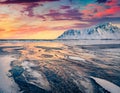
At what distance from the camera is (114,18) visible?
397 centimetres

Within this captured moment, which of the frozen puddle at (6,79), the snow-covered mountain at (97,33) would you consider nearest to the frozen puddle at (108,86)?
the snow-covered mountain at (97,33)

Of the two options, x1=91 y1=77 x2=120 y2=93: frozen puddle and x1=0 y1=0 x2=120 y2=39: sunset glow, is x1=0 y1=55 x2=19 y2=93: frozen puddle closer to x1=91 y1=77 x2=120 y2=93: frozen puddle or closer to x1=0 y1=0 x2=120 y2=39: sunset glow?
x1=0 y1=0 x2=120 y2=39: sunset glow

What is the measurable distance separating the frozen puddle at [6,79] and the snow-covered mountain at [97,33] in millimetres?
782

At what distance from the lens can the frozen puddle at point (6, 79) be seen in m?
3.56

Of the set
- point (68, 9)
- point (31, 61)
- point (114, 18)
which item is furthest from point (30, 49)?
point (114, 18)

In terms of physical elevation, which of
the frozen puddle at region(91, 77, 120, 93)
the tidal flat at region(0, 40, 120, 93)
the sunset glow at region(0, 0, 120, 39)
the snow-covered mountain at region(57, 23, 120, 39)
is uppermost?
the sunset glow at region(0, 0, 120, 39)

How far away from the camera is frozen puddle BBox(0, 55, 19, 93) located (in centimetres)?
356

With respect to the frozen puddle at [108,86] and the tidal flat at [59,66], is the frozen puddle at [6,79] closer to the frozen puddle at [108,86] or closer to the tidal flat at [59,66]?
the tidal flat at [59,66]

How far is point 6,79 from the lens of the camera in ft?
12.0

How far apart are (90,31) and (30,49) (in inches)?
33.7

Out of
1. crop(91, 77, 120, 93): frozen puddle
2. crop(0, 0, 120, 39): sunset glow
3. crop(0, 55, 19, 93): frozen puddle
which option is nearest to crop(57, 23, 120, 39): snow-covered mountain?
crop(0, 0, 120, 39): sunset glow

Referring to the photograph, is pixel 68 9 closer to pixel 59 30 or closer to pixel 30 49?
pixel 59 30

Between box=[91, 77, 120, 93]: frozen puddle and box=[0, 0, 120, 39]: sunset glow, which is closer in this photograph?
box=[91, 77, 120, 93]: frozen puddle

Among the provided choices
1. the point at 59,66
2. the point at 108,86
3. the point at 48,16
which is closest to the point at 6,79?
the point at 59,66
